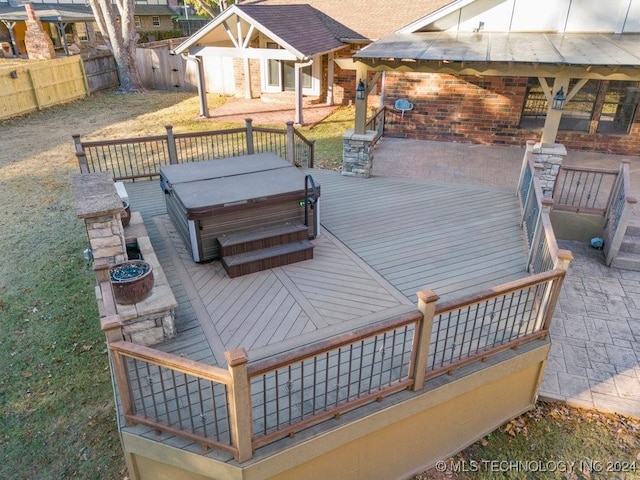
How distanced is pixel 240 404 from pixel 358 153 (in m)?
6.94

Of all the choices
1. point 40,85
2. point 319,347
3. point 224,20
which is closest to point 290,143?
point 319,347

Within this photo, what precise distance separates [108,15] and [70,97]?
3.78m

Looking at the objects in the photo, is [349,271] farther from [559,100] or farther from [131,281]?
[559,100]

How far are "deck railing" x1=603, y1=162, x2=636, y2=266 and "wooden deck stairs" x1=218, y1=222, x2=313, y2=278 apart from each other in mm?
4799

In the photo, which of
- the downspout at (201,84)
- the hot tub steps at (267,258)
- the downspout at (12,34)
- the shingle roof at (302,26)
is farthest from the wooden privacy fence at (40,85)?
the hot tub steps at (267,258)

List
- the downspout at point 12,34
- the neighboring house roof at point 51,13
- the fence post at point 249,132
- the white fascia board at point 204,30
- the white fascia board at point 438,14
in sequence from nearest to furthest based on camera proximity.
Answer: the fence post at point 249,132 < the white fascia board at point 438,14 < the white fascia board at point 204,30 < the downspout at point 12,34 < the neighboring house roof at point 51,13

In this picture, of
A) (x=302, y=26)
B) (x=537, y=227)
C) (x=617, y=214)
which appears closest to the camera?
(x=537, y=227)

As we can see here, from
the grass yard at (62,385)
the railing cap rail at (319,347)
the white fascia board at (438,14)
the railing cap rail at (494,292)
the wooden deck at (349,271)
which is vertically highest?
the white fascia board at (438,14)

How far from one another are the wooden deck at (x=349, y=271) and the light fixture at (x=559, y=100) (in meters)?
1.69

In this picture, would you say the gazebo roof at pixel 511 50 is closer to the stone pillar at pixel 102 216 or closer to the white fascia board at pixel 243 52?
the white fascia board at pixel 243 52

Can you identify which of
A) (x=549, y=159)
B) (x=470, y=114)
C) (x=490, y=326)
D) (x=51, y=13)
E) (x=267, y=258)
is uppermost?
(x=51, y=13)

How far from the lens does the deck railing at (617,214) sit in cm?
696

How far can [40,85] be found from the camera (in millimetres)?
17594

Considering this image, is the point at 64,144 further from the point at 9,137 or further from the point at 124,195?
the point at 124,195
